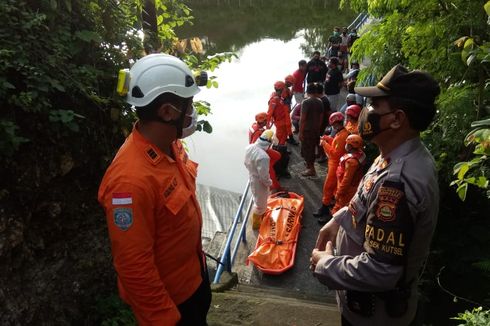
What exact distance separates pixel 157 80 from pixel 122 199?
0.67 meters

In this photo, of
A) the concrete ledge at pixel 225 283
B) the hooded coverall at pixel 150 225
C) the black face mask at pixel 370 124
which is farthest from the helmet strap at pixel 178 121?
the concrete ledge at pixel 225 283

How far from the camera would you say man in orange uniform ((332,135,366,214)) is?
5.37 metres

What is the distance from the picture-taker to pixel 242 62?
974 inches

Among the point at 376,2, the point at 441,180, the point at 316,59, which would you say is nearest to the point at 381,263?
the point at 441,180

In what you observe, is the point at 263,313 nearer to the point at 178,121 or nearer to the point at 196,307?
the point at 196,307

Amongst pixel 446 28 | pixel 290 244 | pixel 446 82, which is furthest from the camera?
pixel 290 244

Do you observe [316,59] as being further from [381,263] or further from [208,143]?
[381,263]

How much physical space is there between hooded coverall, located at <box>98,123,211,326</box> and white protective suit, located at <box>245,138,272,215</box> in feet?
12.5

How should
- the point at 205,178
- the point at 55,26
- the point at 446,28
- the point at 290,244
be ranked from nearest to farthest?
the point at 55,26
the point at 446,28
the point at 290,244
the point at 205,178

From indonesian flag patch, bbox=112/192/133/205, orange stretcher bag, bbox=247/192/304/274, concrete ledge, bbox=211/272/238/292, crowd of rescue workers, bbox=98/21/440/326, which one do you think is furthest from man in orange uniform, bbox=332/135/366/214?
indonesian flag patch, bbox=112/192/133/205

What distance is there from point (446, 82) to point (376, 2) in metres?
1.17

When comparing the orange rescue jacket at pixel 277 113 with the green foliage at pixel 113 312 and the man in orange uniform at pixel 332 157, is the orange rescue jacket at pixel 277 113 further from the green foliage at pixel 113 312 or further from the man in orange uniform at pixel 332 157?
the green foliage at pixel 113 312

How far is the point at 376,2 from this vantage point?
4.37 metres

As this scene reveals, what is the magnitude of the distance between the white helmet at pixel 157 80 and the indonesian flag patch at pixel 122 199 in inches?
19.1
